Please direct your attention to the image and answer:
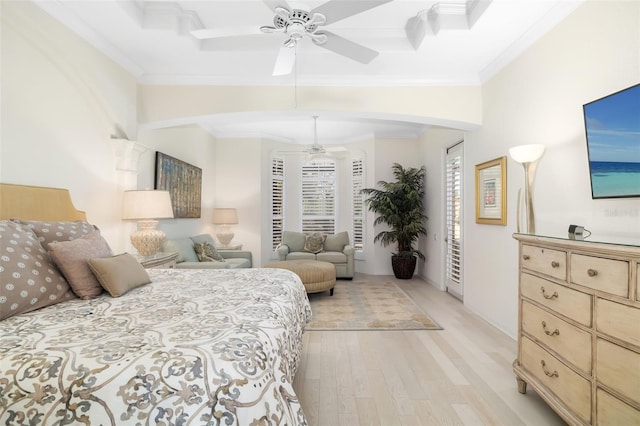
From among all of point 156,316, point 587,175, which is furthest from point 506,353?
point 156,316

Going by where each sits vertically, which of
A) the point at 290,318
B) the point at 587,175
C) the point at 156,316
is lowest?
the point at 290,318

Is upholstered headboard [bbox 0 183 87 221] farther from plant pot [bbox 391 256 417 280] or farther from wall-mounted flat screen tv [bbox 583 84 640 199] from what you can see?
plant pot [bbox 391 256 417 280]

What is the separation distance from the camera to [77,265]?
A: 1769 millimetres

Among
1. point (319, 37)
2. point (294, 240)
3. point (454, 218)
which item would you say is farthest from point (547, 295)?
point (294, 240)

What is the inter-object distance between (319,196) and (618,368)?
617 centimetres

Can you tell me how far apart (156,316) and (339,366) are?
175 cm

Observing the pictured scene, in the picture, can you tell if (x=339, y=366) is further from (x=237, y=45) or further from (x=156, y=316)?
(x=237, y=45)

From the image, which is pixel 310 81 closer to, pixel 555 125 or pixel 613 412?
pixel 555 125

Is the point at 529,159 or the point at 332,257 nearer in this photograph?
the point at 529,159

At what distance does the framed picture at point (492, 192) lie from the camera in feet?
11.1

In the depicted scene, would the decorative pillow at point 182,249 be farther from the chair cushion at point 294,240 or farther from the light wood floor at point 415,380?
the chair cushion at point 294,240

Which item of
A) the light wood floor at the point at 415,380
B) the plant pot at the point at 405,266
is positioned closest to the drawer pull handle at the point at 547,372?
the light wood floor at the point at 415,380

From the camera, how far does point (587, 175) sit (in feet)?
7.47

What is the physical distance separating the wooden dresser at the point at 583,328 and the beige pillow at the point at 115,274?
2.47 metres
